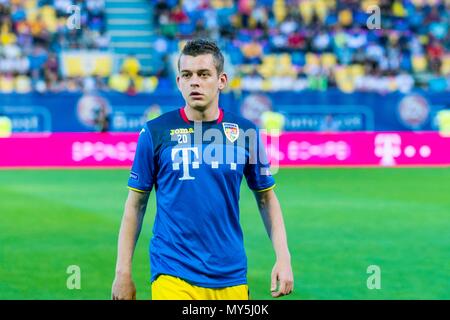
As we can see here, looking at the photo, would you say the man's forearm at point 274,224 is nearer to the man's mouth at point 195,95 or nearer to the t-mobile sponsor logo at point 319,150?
the man's mouth at point 195,95

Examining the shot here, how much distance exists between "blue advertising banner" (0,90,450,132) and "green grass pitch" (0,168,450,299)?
4346 millimetres

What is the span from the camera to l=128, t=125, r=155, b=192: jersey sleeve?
212 inches

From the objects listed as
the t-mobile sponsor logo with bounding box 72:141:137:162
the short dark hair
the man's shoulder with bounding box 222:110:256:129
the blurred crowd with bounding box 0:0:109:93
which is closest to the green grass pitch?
the t-mobile sponsor logo with bounding box 72:141:137:162

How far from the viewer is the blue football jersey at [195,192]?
5.33 m

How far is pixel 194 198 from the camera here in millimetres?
5332

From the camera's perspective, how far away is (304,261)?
39.0 feet

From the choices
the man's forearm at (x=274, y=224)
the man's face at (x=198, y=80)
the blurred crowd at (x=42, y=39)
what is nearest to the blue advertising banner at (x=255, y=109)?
the blurred crowd at (x=42, y=39)

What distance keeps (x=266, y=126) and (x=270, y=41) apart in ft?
20.8

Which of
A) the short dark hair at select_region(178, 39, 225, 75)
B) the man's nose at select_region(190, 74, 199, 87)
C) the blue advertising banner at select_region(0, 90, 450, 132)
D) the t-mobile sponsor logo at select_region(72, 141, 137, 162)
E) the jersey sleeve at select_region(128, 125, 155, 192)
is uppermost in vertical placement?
the blue advertising banner at select_region(0, 90, 450, 132)

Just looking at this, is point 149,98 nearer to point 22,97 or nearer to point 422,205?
point 22,97

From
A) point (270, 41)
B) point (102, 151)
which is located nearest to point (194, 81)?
point (102, 151)

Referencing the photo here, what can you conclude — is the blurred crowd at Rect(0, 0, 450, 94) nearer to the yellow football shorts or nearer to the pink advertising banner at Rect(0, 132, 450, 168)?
the pink advertising banner at Rect(0, 132, 450, 168)

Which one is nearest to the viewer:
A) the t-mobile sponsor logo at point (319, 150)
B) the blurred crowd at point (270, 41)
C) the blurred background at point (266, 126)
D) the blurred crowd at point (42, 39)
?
the blurred background at point (266, 126)

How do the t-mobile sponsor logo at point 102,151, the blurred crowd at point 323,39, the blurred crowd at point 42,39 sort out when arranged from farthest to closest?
the blurred crowd at point 323,39
the blurred crowd at point 42,39
the t-mobile sponsor logo at point 102,151
